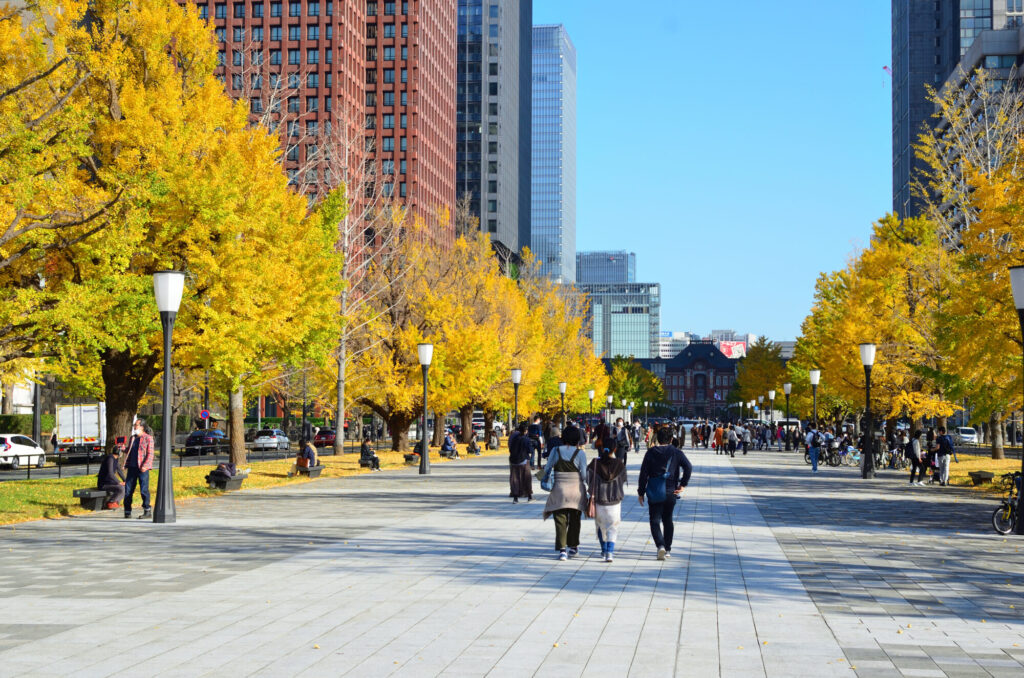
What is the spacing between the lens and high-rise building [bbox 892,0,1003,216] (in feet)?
407

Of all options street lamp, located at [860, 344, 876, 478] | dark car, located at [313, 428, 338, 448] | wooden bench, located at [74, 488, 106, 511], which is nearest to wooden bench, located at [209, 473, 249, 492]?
wooden bench, located at [74, 488, 106, 511]

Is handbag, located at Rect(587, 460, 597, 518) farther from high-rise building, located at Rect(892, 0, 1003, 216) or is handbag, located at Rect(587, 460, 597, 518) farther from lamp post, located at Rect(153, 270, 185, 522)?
high-rise building, located at Rect(892, 0, 1003, 216)

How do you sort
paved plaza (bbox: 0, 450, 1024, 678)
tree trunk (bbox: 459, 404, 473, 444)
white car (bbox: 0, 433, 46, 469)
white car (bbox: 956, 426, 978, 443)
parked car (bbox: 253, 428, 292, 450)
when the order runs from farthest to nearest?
1. white car (bbox: 956, 426, 978, 443)
2. parked car (bbox: 253, 428, 292, 450)
3. tree trunk (bbox: 459, 404, 473, 444)
4. white car (bbox: 0, 433, 46, 469)
5. paved plaza (bbox: 0, 450, 1024, 678)

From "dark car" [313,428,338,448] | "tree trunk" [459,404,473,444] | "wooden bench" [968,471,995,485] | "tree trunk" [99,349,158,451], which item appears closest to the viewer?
"tree trunk" [99,349,158,451]

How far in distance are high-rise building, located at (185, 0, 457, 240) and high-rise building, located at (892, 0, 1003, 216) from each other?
191 ft

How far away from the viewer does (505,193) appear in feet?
534

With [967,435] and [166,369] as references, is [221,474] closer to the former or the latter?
[166,369]

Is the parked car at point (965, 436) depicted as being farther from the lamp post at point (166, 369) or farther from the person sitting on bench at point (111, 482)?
the lamp post at point (166, 369)

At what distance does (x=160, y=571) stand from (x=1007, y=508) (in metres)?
12.8

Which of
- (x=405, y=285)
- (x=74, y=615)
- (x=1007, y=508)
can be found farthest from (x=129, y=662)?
(x=405, y=285)

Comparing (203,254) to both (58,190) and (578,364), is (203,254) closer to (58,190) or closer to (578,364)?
(58,190)

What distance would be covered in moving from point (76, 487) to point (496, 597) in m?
16.7

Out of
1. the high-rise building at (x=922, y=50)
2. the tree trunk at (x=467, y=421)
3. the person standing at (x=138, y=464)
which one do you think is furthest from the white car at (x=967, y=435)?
the person standing at (x=138, y=464)

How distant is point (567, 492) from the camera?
13.4 metres
